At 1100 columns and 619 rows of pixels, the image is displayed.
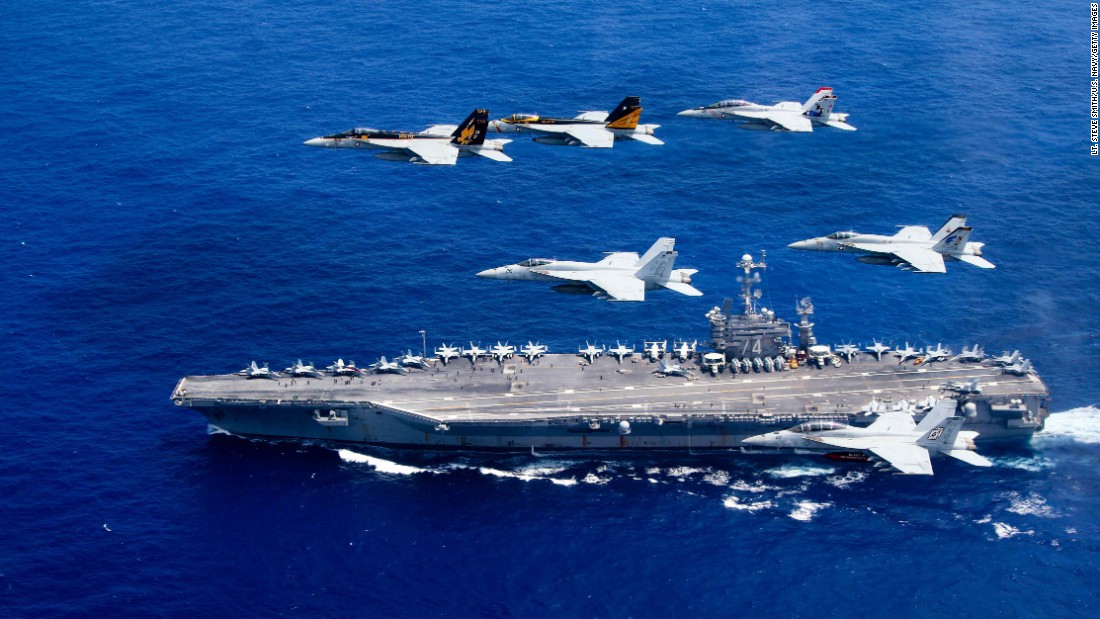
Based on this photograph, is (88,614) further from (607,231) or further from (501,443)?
A: (607,231)

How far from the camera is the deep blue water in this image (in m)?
117

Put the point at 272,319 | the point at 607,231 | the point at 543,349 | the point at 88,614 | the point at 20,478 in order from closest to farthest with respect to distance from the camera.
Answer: the point at 88,614 < the point at 20,478 < the point at 543,349 < the point at 272,319 < the point at 607,231

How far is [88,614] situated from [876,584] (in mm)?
67751

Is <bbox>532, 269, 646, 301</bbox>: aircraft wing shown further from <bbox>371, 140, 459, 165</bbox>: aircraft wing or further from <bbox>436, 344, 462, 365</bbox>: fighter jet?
<bbox>371, 140, 459, 165</bbox>: aircraft wing

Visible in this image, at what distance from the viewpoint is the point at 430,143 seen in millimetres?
158250

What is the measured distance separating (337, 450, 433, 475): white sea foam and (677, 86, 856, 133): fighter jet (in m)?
60.0

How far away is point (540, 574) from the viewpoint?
384ft

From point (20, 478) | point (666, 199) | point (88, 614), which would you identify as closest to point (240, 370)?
point (20, 478)

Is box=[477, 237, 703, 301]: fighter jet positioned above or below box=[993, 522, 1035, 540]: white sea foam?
above

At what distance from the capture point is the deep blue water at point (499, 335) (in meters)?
117

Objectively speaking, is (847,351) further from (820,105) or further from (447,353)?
(447,353)

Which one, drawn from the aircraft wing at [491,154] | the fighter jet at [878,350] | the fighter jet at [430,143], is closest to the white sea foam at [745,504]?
the fighter jet at [878,350]

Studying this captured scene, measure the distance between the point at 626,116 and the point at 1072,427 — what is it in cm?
6166

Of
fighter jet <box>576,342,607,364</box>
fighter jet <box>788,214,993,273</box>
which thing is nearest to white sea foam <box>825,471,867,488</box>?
fighter jet <box>788,214,993,273</box>
